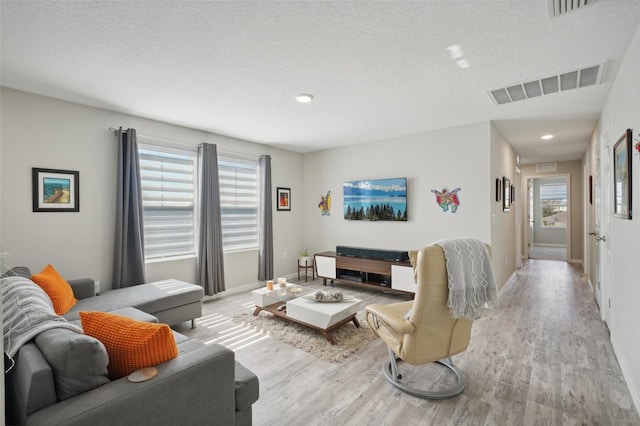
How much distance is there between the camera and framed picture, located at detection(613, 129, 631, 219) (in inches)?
88.3

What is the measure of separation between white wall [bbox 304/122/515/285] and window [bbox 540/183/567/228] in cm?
603

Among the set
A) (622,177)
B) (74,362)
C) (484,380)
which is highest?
(622,177)

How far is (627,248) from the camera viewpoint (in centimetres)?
236

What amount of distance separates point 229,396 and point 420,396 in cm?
133

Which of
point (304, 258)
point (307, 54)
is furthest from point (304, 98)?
point (304, 258)

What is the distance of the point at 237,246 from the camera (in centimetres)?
513

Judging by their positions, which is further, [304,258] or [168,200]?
[304,258]

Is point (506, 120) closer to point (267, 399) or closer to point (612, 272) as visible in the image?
point (612, 272)

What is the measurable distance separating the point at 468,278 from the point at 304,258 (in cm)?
395

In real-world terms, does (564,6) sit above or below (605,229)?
above

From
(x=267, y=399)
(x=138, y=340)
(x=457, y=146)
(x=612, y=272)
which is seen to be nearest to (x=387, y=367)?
(x=267, y=399)

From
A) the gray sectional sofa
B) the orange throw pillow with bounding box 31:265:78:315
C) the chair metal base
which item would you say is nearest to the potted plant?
the chair metal base

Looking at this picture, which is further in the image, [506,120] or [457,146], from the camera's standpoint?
[457,146]

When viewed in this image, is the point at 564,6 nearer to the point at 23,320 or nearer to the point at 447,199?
the point at 447,199
